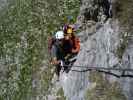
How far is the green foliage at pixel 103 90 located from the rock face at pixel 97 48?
0.52ft

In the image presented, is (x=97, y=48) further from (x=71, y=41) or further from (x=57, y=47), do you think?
(x=57, y=47)

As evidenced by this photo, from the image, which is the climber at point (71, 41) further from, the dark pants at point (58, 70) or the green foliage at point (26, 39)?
the green foliage at point (26, 39)

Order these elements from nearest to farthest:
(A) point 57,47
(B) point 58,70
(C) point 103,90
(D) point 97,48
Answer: (C) point 103,90 < (D) point 97,48 < (A) point 57,47 < (B) point 58,70

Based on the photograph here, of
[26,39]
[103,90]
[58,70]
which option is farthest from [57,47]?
[26,39]

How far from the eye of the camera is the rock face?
1144 centimetres

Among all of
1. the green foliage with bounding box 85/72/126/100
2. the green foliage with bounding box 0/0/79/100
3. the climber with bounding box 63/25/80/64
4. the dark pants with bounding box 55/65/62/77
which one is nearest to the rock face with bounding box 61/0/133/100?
the green foliage with bounding box 85/72/126/100

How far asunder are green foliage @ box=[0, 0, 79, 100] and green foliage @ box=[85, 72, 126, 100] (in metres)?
6.99

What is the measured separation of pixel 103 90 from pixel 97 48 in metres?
2.34

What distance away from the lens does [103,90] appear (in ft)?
38.3

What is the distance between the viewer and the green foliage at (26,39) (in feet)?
72.0

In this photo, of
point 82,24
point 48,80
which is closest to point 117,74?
point 82,24

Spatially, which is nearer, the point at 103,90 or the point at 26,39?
the point at 103,90

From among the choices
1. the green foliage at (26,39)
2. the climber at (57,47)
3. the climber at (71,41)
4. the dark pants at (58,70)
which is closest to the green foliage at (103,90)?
the climber at (71,41)

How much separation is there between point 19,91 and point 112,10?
10.1 metres
